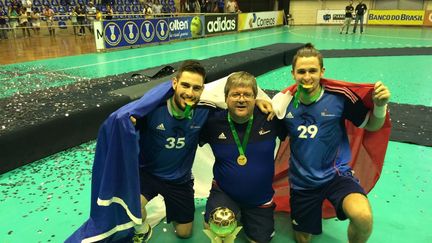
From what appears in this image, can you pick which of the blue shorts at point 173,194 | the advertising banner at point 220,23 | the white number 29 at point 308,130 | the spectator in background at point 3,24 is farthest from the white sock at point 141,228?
the spectator in background at point 3,24

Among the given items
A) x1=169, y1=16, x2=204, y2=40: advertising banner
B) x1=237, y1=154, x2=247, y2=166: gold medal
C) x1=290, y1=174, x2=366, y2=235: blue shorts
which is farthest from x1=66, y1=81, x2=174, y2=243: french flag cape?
x1=169, y1=16, x2=204, y2=40: advertising banner

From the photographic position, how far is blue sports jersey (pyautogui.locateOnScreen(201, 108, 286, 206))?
2256mm

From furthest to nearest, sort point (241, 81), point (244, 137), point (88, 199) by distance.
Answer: point (88, 199) < point (244, 137) < point (241, 81)

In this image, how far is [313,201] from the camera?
2.28m

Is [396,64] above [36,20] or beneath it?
beneath

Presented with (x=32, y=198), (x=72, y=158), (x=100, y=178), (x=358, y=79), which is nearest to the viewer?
(x=100, y=178)

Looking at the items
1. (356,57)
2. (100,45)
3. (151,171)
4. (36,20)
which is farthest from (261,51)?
(36,20)

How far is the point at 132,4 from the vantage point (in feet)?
58.0

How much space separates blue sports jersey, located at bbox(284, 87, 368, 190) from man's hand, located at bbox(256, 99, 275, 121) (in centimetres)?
11

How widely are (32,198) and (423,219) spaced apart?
3228mm

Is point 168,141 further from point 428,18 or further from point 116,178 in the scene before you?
point 428,18

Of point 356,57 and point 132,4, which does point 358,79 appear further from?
point 132,4

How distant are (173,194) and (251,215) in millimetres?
576

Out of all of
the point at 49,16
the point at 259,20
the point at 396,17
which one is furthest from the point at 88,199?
the point at 396,17
